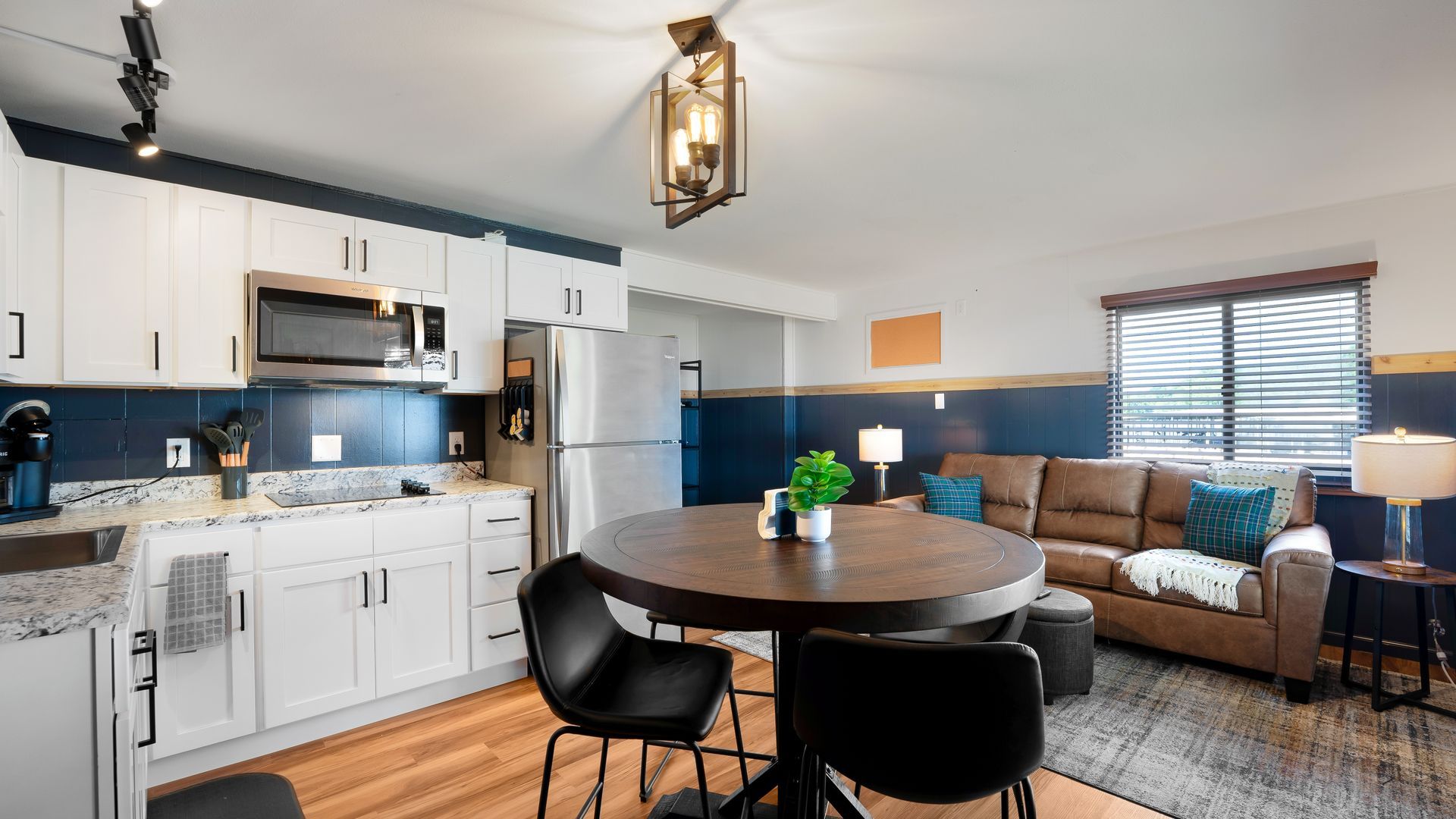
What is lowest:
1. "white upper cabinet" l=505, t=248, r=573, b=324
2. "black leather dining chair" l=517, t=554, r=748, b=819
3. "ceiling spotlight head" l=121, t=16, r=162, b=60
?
"black leather dining chair" l=517, t=554, r=748, b=819

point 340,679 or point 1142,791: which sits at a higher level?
point 340,679

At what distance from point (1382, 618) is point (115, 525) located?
186 inches

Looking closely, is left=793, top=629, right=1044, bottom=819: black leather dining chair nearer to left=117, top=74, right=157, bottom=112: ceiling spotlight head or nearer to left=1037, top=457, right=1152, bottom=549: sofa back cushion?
left=117, top=74, right=157, bottom=112: ceiling spotlight head

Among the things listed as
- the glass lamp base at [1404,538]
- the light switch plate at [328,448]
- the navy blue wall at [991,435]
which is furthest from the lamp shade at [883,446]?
the light switch plate at [328,448]

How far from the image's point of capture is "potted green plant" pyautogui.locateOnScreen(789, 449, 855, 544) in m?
1.63

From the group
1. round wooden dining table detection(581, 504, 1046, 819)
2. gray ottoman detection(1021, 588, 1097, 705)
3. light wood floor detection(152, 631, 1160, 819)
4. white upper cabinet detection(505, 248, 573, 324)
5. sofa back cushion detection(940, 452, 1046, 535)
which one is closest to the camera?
round wooden dining table detection(581, 504, 1046, 819)

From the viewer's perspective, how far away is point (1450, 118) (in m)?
2.35

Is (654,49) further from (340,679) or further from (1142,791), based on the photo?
(1142,791)

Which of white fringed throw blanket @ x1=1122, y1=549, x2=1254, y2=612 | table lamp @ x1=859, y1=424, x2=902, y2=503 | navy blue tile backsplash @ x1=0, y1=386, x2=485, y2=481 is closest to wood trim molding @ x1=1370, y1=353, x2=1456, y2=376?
white fringed throw blanket @ x1=1122, y1=549, x2=1254, y2=612

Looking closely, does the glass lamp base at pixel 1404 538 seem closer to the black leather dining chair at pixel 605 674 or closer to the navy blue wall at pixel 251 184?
the black leather dining chair at pixel 605 674

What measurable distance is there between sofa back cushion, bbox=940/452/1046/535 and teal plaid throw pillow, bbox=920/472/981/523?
0.09m

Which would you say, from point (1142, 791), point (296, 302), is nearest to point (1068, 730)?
point (1142, 791)

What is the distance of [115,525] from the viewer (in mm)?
1983

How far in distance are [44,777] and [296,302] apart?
76.9 inches
